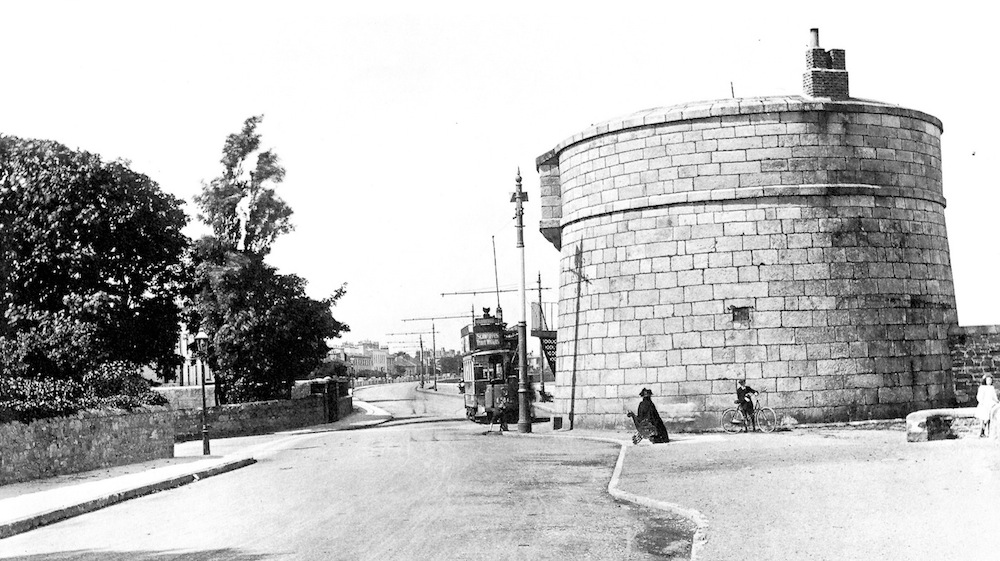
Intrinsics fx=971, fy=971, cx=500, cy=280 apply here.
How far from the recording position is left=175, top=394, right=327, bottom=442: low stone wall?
34250 mm

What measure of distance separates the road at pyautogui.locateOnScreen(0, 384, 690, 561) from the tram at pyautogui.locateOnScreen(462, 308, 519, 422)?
44.5ft

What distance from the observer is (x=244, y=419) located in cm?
3609

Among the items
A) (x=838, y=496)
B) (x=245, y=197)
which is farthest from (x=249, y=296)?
(x=838, y=496)

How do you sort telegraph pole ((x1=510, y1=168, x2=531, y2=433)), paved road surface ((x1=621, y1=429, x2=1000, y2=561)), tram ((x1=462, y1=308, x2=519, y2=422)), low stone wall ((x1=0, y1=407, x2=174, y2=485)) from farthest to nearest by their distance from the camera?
1. tram ((x1=462, y1=308, x2=519, y2=422))
2. telegraph pole ((x1=510, y1=168, x2=531, y2=433))
3. low stone wall ((x1=0, y1=407, x2=174, y2=485))
4. paved road surface ((x1=621, y1=429, x2=1000, y2=561))

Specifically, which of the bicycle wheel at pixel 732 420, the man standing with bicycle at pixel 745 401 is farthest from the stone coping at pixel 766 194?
the bicycle wheel at pixel 732 420

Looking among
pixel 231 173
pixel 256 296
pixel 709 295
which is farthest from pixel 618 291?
pixel 231 173

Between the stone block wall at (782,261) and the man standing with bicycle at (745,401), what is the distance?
3.03 feet

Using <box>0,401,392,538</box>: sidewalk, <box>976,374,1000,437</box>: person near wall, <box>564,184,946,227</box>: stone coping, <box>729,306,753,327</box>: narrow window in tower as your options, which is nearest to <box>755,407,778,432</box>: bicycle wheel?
<box>729,306,753,327</box>: narrow window in tower

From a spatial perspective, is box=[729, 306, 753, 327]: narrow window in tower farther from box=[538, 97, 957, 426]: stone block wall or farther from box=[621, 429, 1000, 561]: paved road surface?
box=[621, 429, 1000, 561]: paved road surface

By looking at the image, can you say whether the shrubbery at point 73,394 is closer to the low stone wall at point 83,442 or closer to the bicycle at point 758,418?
the low stone wall at point 83,442

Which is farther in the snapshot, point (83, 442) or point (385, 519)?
point (83, 442)

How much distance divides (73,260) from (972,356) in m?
27.0

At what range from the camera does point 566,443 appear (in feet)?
75.0

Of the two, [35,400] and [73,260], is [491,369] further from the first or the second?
[35,400]
